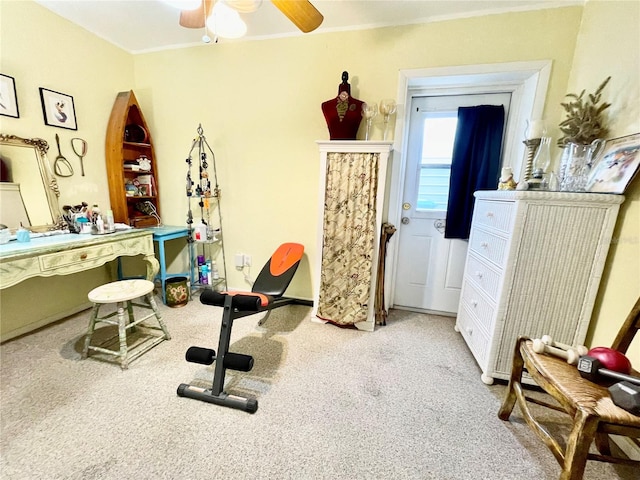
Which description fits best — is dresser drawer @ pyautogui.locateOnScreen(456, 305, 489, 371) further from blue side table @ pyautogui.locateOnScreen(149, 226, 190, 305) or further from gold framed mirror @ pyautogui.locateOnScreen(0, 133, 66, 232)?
gold framed mirror @ pyautogui.locateOnScreen(0, 133, 66, 232)

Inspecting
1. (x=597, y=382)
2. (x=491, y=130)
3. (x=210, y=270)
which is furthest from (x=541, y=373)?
(x=210, y=270)

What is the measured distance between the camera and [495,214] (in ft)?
5.70

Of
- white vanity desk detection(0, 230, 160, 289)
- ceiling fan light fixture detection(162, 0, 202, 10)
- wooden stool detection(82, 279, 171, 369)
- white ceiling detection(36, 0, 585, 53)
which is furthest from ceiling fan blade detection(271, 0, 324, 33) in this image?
white vanity desk detection(0, 230, 160, 289)

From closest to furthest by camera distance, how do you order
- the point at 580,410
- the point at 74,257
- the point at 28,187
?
the point at 580,410 < the point at 74,257 < the point at 28,187

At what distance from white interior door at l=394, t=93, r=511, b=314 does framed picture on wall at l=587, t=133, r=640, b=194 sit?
988 mm

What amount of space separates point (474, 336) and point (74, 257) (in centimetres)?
292

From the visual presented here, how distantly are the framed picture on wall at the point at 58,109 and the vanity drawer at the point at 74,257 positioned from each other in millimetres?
1169

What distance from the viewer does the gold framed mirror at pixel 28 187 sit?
1.92m

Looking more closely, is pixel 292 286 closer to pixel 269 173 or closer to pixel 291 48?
pixel 269 173

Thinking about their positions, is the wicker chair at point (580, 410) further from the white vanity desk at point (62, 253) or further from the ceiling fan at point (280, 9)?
the white vanity desk at point (62, 253)

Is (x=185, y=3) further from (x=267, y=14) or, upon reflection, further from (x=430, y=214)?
(x=430, y=214)

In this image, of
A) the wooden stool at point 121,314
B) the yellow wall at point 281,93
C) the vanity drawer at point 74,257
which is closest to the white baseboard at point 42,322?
the wooden stool at point 121,314

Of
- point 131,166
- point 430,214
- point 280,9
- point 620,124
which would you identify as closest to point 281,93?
point 280,9

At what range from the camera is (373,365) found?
1868 millimetres
